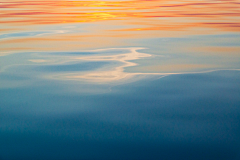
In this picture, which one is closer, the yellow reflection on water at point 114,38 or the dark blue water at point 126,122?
the dark blue water at point 126,122

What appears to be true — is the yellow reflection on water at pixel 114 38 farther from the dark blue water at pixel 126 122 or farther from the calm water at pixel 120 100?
the dark blue water at pixel 126 122

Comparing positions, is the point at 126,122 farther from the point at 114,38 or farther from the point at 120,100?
the point at 114,38

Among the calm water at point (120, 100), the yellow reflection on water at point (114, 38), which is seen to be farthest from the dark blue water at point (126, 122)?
the yellow reflection on water at point (114, 38)

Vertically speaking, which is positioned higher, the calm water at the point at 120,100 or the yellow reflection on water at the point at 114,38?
the yellow reflection on water at the point at 114,38

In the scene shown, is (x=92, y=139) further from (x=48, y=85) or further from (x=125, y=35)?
(x=125, y=35)

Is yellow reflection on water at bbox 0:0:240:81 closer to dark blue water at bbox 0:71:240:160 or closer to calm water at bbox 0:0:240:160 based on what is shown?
calm water at bbox 0:0:240:160

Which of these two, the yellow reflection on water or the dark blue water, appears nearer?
the dark blue water

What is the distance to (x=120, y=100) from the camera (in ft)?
7.32

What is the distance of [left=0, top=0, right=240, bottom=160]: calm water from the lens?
64.4 inches

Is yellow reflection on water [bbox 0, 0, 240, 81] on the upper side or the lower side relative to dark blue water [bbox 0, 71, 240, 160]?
upper

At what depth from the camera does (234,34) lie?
15.8ft

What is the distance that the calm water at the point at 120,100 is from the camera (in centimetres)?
164

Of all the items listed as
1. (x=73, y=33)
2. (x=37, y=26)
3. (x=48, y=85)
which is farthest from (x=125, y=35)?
(x=48, y=85)

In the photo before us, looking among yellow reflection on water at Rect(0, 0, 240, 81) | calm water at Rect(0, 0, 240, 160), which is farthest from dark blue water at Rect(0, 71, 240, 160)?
yellow reflection on water at Rect(0, 0, 240, 81)
